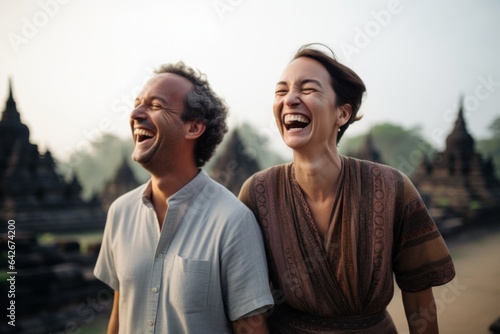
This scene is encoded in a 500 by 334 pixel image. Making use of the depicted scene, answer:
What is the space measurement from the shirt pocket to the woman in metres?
0.36

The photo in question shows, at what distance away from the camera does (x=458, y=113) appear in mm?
13930

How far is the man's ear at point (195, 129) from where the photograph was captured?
6.83 ft

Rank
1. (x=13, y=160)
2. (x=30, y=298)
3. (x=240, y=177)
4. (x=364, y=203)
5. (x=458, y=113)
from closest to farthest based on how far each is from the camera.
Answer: (x=364, y=203), (x=30, y=298), (x=13, y=160), (x=458, y=113), (x=240, y=177)

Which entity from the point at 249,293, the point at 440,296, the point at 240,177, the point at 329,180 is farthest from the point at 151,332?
the point at 240,177

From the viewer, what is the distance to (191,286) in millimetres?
1834

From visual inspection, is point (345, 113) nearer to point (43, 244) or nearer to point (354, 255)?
point (354, 255)

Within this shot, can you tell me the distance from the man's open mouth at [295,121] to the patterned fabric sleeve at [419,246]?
0.54 m

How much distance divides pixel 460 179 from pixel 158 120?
519 inches

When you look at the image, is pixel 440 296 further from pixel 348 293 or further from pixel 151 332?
pixel 151 332

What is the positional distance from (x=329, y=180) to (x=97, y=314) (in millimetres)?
5038

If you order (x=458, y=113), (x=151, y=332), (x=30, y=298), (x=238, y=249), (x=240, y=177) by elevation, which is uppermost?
(x=238, y=249)

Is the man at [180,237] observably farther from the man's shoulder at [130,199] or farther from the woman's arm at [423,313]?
the woman's arm at [423,313]

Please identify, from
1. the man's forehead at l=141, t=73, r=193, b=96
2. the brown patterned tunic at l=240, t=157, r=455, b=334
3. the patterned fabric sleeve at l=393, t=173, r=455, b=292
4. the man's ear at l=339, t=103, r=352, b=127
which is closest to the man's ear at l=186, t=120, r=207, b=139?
the man's forehead at l=141, t=73, r=193, b=96

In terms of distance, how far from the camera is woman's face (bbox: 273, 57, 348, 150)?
77.4 inches
